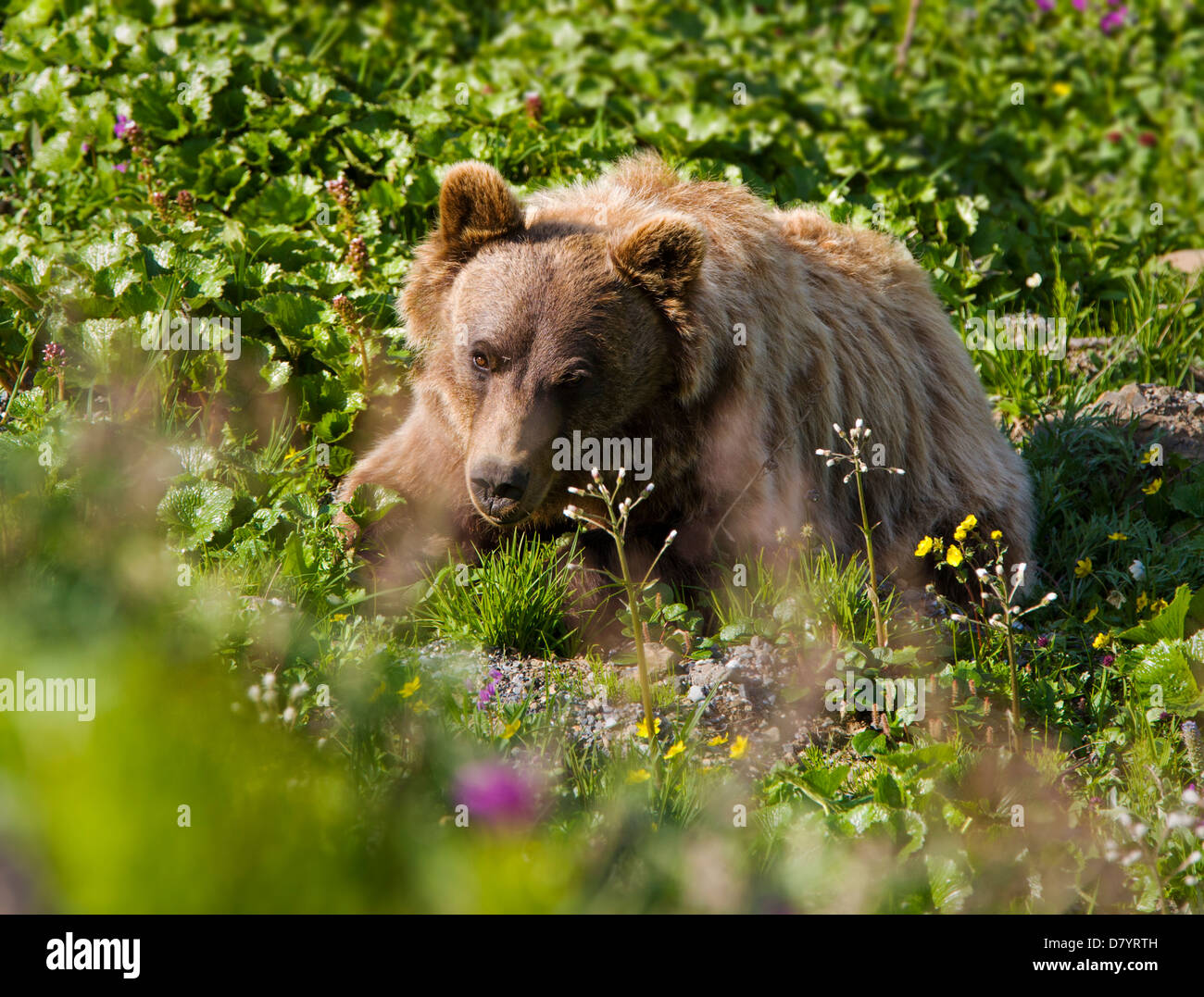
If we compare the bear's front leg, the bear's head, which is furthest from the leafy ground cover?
the bear's head

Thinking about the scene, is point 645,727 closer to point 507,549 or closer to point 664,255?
point 507,549

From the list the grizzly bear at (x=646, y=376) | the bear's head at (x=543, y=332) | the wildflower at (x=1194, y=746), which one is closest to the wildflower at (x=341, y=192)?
the grizzly bear at (x=646, y=376)

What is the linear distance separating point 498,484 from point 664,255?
3.29ft

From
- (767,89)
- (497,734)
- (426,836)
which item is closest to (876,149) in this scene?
(767,89)

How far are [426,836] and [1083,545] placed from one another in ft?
15.5

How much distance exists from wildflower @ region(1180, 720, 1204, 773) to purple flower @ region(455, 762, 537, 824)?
9.07ft

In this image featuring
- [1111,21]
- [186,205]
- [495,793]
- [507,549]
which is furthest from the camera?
[1111,21]

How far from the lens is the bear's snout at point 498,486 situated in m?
3.72

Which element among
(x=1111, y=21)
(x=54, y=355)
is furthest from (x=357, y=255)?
(x=1111, y=21)

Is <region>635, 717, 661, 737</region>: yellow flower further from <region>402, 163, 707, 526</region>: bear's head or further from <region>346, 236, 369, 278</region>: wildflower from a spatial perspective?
<region>346, 236, 369, 278</region>: wildflower

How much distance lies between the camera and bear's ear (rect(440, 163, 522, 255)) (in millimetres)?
4051

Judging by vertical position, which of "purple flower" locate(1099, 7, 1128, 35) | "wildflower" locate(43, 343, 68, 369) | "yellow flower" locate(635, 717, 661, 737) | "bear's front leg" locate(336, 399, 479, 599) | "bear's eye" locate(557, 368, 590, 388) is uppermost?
"purple flower" locate(1099, 7, 1128, 35)

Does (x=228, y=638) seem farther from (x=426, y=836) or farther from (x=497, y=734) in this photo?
(x=426, y=836)

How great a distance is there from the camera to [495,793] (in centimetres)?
149
